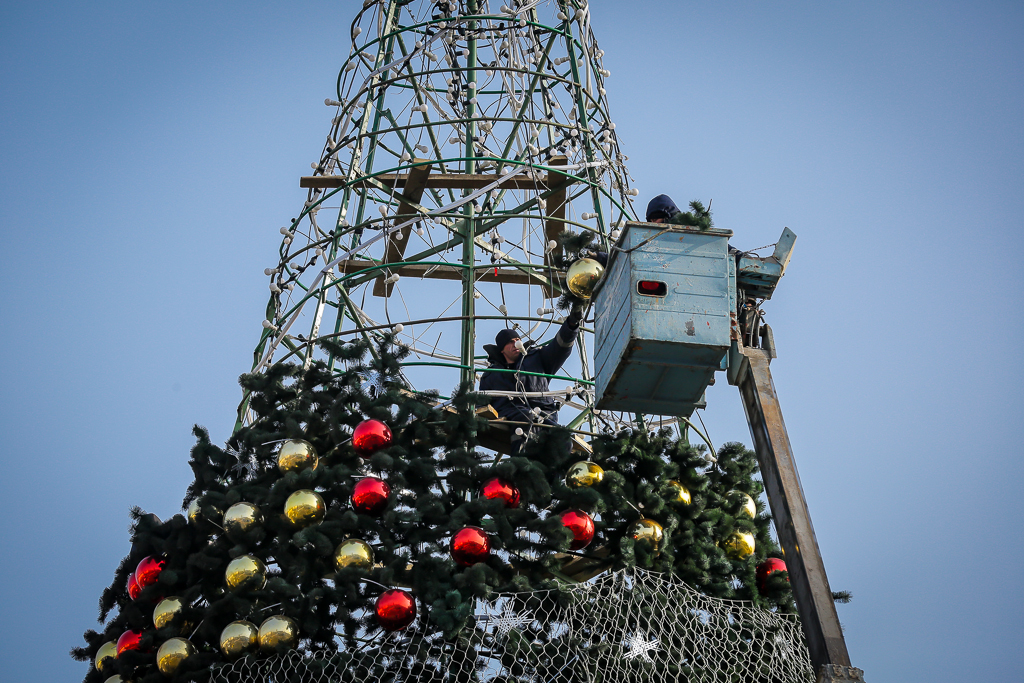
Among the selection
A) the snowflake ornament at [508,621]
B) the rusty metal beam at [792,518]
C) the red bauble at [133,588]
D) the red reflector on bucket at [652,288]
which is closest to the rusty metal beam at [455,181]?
the red reflector on bucket at [652,288]

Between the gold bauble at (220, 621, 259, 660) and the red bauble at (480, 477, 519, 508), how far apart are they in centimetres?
150

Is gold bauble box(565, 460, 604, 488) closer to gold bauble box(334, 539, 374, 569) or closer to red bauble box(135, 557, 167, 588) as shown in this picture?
gold bauble box(334, 539, 374, 569)

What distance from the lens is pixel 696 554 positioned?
21.4 feet

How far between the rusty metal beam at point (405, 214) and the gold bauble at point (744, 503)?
112 inches

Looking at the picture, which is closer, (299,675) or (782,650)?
(299,675)

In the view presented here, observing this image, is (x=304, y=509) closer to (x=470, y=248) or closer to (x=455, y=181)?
(x=470, y=248)

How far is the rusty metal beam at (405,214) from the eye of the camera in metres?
8.17

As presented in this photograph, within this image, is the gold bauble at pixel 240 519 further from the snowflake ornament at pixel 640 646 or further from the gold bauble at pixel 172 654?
the snowflake ornament at pixel 640 646

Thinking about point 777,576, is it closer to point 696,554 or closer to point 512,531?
point 696,554

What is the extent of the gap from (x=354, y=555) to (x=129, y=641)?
5.33 ft

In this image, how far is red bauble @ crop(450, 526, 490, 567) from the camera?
6.03m

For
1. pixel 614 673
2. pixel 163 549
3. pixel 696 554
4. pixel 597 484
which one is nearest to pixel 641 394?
pixel 597 484

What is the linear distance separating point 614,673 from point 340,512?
181cm

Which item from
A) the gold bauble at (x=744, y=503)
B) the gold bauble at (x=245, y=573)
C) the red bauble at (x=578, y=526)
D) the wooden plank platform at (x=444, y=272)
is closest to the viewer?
the gold bauble at (x=245, y=573)
